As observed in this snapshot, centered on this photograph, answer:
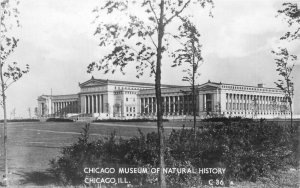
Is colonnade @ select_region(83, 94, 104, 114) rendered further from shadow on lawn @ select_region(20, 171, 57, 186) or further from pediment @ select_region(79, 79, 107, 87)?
shadow on lawn @ select_region(20, 171, 57, 186)

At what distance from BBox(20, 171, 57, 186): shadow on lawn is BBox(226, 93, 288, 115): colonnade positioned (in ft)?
324

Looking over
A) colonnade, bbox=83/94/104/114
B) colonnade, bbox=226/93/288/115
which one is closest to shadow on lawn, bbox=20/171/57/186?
colonnade, bbox=226/93/288/115

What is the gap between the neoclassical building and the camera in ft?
356

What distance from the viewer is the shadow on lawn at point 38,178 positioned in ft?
38.6

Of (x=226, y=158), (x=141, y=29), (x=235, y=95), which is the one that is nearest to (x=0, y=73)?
(x=141, y=29)

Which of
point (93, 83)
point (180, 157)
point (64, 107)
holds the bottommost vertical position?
point (180, 157)

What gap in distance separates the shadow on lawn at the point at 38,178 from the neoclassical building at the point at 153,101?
86.3 m

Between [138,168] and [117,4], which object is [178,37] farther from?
[138,168]

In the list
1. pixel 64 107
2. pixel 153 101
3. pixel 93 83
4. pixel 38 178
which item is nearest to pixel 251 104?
pixel 153 101

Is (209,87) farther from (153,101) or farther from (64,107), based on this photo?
A: (64,107)

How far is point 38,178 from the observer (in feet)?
40.5

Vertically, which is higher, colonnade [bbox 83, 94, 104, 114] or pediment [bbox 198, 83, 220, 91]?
pediment [bbox 198, 83, 220, 91]

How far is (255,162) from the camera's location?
40.2 feet

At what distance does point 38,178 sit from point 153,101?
354 feet
